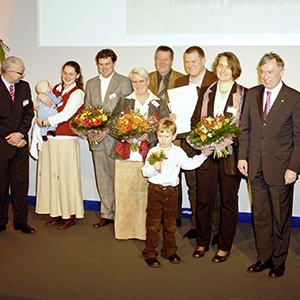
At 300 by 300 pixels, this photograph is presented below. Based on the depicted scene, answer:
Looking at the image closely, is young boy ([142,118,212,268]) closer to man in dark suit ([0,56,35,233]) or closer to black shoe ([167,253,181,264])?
black shoe ([167,253,181,264])

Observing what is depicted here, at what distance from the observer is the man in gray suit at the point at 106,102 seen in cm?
436

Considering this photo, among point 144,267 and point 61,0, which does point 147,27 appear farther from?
point 144,267

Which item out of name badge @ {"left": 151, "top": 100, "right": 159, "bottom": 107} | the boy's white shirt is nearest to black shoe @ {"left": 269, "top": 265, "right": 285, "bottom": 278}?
the boy's white shirt

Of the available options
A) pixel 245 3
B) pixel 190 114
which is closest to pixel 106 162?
pixel 190 114

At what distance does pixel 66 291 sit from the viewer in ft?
10.3

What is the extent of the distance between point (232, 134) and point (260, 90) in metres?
0.48

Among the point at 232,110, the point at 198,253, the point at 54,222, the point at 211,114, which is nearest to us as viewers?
the point at 232,110

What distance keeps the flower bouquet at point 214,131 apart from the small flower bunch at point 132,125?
51 cm

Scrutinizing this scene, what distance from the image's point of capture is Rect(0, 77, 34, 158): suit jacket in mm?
4203

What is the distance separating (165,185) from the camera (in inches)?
142

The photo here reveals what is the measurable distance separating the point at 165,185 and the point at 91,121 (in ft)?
3.38

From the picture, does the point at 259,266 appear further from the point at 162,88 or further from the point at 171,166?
the point at 162,88

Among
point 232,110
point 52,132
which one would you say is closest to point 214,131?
point 232,110

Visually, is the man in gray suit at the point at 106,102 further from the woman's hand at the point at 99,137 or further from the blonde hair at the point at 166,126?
the blonde hair at the point at 166,126
